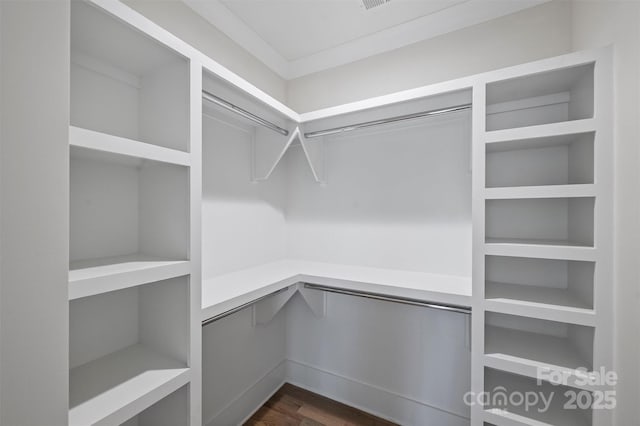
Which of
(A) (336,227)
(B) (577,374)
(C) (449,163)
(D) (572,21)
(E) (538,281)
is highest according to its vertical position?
(D) (572,21)

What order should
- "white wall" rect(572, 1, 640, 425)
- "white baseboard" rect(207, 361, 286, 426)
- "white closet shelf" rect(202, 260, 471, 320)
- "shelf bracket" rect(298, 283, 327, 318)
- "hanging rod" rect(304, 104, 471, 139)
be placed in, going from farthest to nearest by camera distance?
"shelf bracket" rect(298, 283, 327, 318) < "white baseboard" rect(207, 361, 286, 426) < "hanging rod" rect(304, 104, 471, 139) < "white closet shelf" rect(202, 260, 471, 320) < "white wall" rect(572, 1, 640, 425)

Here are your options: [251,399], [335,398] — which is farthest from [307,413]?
[251,399]

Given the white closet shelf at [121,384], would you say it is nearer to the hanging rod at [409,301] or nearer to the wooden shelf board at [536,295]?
the hanging rod at [409,301]

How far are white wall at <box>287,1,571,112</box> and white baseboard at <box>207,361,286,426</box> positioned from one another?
199cm

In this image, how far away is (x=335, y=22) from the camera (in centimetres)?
164

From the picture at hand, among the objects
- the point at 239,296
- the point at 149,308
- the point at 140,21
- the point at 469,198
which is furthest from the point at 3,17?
the point at 469,198

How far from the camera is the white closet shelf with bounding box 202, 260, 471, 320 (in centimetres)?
123

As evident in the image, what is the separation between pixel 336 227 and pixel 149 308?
120 centimetres

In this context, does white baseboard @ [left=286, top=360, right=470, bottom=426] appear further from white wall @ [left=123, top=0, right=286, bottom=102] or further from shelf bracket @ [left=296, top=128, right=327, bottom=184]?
white wall @ [left=123, top=0, right=286, bottom=102]

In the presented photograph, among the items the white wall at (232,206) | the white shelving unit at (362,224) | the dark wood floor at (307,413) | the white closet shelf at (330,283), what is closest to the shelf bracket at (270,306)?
the white shelving unit at (362,224)

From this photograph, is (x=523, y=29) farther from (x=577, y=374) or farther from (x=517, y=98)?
(x=577, y=374)

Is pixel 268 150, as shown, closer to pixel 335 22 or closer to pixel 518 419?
pixel 335 22

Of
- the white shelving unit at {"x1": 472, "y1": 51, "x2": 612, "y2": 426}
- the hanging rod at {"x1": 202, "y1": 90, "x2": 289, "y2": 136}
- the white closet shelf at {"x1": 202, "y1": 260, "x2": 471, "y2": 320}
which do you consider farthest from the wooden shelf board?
the hanging rod at {"x1": 202, "y1": 90, "x2": 289, "y2": 136}

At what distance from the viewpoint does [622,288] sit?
3.14 ft
